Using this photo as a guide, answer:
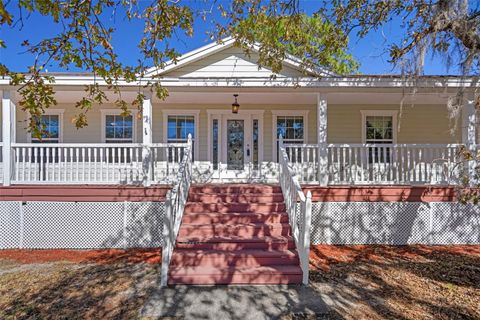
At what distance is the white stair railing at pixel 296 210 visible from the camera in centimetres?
482

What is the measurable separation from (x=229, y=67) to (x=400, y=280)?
6371 millimetres

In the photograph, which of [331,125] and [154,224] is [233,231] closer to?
[154,224]

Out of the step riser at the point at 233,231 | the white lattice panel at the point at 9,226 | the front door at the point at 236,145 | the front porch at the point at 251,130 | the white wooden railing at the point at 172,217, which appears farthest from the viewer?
the front door at the point at 236,145

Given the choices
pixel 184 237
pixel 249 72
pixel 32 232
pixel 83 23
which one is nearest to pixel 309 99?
pixel 249 72

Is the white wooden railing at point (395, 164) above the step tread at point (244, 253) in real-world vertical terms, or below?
above

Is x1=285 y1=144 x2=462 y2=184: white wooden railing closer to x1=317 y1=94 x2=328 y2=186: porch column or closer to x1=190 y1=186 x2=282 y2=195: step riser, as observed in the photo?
x1=317 y1=94 x2=328 y2=186: porch column

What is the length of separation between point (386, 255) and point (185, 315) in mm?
4447

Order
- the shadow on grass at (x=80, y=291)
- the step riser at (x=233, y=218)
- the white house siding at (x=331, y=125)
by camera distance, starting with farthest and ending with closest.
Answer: the white house siding at (x=331, y=125), the step riser at (x=233, y=218), the shadow on grass at (x=80, y=291)

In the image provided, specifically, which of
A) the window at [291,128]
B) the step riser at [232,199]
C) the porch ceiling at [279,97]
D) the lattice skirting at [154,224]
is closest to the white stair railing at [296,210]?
the step riser at [232,199]

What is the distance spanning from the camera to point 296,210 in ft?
18.2

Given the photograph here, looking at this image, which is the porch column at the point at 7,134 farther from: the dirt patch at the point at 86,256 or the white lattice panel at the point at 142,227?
the white lattice panel at the point at 142,227

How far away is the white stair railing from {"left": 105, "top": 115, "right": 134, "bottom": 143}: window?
506cm

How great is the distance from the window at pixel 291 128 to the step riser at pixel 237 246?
4.79m

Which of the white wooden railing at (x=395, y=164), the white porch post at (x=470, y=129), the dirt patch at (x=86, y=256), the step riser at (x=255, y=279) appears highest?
the white porch post at (x=470, y=129)
